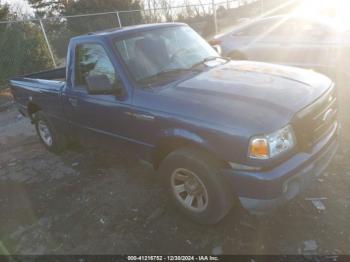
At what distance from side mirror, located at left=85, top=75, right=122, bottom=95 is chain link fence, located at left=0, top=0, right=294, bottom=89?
9487 mm

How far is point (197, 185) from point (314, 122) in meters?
1.27

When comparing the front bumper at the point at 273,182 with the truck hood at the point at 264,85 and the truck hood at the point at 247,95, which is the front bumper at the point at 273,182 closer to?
the truck hood at the point at 247,95

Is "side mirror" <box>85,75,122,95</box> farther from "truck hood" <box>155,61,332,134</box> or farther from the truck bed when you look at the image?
the truck bed

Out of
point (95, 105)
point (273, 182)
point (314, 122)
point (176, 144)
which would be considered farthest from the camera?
point (95, 105)

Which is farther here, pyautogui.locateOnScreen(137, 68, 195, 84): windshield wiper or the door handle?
the door handle

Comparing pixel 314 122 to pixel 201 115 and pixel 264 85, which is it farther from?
pixel 201 115

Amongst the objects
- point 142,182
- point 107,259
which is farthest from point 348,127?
point 107,259

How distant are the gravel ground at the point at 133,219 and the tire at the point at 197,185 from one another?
0.20m

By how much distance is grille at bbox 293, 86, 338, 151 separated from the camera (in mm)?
2941

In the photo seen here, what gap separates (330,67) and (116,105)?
534cm

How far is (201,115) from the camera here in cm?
298

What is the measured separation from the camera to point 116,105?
3.73m

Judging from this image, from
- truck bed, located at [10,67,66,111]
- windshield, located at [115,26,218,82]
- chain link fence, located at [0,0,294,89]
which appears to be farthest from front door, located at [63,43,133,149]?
chain link fence, located at [0,0,294,89]

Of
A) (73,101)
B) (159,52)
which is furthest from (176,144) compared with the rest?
(73,101)
